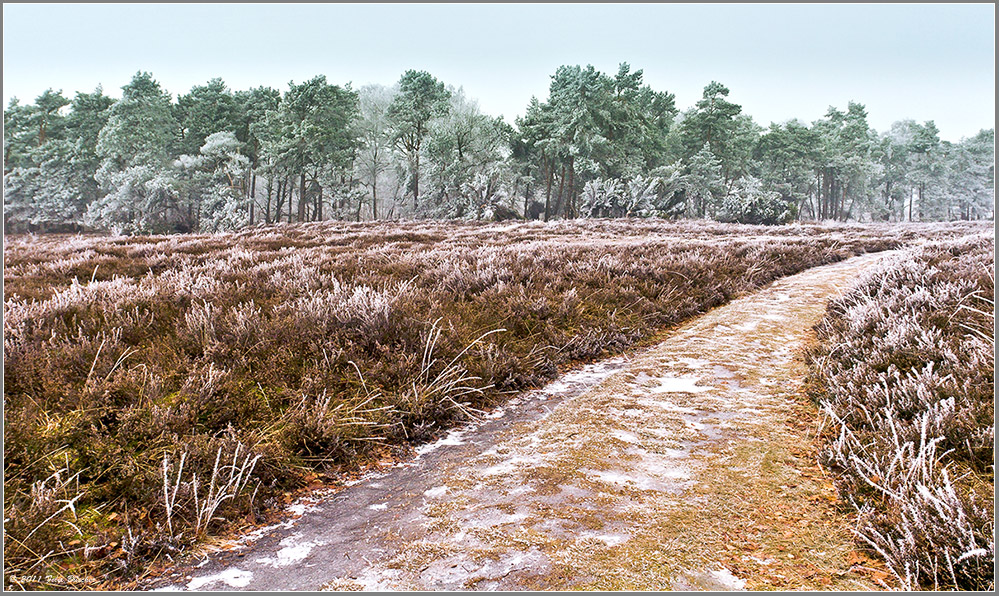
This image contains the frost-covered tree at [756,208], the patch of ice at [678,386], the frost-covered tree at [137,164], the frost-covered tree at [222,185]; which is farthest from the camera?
the frost-covered tree at [756,208]

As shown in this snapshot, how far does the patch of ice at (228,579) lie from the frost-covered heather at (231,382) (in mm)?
249

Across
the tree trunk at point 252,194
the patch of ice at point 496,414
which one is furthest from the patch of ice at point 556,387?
the tree trunk at point 252,194

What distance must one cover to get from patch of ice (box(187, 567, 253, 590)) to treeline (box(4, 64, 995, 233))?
127 ft

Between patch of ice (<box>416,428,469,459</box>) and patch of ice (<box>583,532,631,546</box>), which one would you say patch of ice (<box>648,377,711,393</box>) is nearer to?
patch of ice (<box>416,428,469,459</box>)

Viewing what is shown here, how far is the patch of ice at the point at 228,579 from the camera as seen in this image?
1845 mm

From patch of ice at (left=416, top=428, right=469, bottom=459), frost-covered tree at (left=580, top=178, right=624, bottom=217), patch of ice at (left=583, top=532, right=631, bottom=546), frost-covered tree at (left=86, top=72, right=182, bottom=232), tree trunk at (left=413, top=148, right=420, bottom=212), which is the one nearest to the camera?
patch of ice at (left=583, top=532, right=631, bottom=546)

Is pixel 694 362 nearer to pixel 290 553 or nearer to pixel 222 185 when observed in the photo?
pixel 290 553

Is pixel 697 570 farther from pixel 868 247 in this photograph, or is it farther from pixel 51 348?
pixel 868 247

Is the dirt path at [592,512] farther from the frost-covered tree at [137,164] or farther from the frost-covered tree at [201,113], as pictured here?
the frost-covered tree at [201,113]

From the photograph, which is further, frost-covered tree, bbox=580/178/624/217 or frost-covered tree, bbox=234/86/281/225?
frost-covered tree, bbox=234/86/281/225

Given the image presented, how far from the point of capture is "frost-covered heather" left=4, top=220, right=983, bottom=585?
220 cm

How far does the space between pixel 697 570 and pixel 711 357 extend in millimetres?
3371

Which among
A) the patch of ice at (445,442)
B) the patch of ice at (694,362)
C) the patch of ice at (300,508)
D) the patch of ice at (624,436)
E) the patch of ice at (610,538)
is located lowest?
the patch of ice at (300,508)

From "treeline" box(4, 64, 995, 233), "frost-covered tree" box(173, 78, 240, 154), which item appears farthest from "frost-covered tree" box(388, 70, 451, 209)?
"frost-covered tree" box(173, 78, 240, 154)
